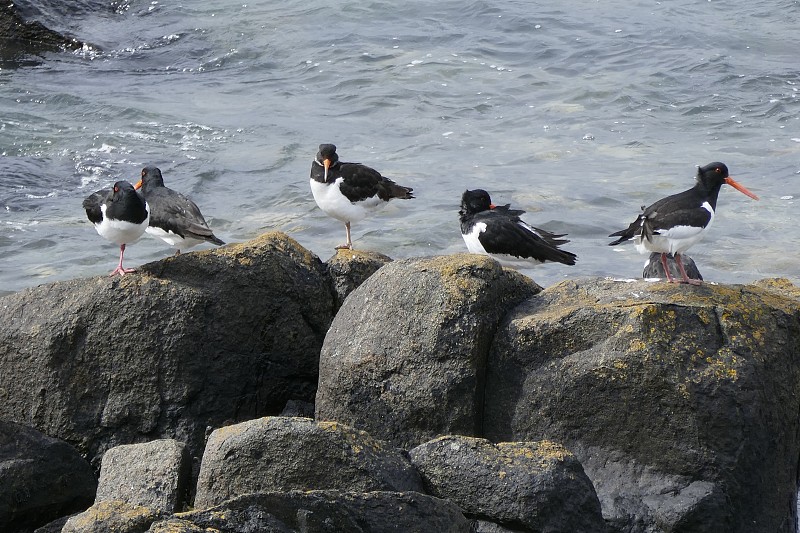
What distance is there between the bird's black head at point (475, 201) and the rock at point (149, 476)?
12.2ft

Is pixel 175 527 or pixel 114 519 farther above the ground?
pixel 175 527

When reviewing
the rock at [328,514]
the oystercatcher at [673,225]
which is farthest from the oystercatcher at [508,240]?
the rock at [328,514]

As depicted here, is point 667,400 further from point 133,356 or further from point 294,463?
point 133,356

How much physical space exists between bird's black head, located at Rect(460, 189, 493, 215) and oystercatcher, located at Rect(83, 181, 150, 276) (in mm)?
2575

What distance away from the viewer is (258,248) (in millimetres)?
6180

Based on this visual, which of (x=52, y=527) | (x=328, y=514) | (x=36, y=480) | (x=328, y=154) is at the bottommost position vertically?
(x=52, y=527)

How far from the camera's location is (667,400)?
5047 mm

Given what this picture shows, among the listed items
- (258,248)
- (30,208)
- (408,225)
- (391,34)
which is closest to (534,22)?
(391,34)

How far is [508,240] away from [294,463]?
365 centimetres

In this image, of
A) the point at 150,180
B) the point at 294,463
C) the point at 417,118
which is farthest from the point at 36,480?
the point at 417,118

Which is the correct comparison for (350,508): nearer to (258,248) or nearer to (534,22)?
(258,248)

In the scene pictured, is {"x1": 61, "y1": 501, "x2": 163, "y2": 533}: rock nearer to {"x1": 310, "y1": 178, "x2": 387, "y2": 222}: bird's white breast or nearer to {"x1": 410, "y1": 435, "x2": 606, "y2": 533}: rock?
{"x1": 410, "y1": 435, "x2": 606, "y2": 533}: rock

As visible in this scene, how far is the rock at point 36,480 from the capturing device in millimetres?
5160

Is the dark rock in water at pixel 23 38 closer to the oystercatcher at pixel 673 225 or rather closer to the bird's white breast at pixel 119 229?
the bird's white breast at pixel 119 229
